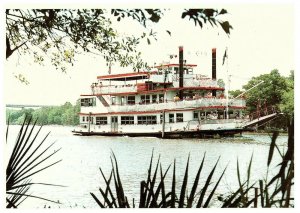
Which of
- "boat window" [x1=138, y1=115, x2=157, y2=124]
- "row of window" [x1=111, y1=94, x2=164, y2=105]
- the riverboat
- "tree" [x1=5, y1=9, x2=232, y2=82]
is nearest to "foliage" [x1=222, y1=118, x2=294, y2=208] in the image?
"tree" [x1=5, y1=9, x2=232, y2=82]

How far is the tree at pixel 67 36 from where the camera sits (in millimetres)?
2512

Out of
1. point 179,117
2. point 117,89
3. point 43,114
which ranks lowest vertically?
point 43,114

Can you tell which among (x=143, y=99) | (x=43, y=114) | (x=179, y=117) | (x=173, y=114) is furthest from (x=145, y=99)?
(x=43, y=114)

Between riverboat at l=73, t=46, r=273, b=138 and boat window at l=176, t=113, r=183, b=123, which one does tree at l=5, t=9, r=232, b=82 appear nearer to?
riverboat at l=73, t=46, r=273, b=138

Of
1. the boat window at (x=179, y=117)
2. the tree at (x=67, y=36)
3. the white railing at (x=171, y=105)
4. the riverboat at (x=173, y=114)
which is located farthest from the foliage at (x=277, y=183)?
the boat window at (x=179, y=117)

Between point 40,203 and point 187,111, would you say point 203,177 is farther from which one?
point 187,111

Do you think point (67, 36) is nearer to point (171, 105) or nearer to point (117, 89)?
point (117, 89)

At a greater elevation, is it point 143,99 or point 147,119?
point 143,99

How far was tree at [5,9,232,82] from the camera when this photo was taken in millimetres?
2512

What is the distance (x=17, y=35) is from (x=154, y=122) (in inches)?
361

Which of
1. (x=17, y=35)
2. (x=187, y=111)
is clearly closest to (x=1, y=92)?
(x=17, y=35)

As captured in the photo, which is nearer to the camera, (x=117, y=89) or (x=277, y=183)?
(x=277, y=183)

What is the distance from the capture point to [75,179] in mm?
5094

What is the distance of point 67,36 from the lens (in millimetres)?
2598
